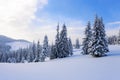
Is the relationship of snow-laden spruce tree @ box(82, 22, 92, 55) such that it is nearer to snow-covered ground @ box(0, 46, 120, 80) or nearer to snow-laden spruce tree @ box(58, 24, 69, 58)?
snow-laden spruce tree @ box(58, 24, 69, 58)

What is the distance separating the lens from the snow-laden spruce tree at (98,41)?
37.5 meters

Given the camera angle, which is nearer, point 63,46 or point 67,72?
point 67,72

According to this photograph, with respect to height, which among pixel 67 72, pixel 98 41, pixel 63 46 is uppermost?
pixel 98 41

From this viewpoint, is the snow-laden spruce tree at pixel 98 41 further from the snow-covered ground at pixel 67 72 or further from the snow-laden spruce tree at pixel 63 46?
the snow-laden spruce tree at pixel 63 46

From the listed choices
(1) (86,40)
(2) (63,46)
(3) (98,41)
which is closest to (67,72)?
(3) (98,41)

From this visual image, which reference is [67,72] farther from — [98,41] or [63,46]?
[63,46]

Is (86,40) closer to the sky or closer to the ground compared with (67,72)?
closer to the sky

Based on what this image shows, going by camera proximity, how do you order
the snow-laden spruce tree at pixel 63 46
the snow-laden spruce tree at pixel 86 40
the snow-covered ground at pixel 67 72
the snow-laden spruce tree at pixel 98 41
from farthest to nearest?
the snow-laden spruce tree at pixel 86 40 → the snow-laden spruce tree at pixel 63 46 → the snow-laden spruce tree at pixel 98 41 → the snow-covered ground at pixel 67 72

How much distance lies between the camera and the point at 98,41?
38.1 metres

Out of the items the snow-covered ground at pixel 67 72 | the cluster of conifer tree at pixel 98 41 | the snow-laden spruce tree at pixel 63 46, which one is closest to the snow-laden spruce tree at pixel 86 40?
the snow-laden spruce tree at pixel 63 46

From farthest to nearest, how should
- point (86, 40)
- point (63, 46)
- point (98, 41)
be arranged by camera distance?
point (86, 40)
point (63, 46)
point (98, 41)

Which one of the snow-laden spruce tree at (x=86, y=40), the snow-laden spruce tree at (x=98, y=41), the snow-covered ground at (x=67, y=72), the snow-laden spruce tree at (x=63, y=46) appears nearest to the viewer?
the snow-covered ground at (x=67, y=72)

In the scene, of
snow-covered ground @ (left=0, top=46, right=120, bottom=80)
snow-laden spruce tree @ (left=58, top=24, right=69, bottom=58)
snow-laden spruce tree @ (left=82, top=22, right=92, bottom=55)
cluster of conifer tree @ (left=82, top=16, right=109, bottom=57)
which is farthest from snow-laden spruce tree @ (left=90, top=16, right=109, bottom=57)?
snow-laden spruce tree @ (left=58, top=24, right=69, bottom=58)

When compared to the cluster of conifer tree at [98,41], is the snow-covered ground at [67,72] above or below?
below
